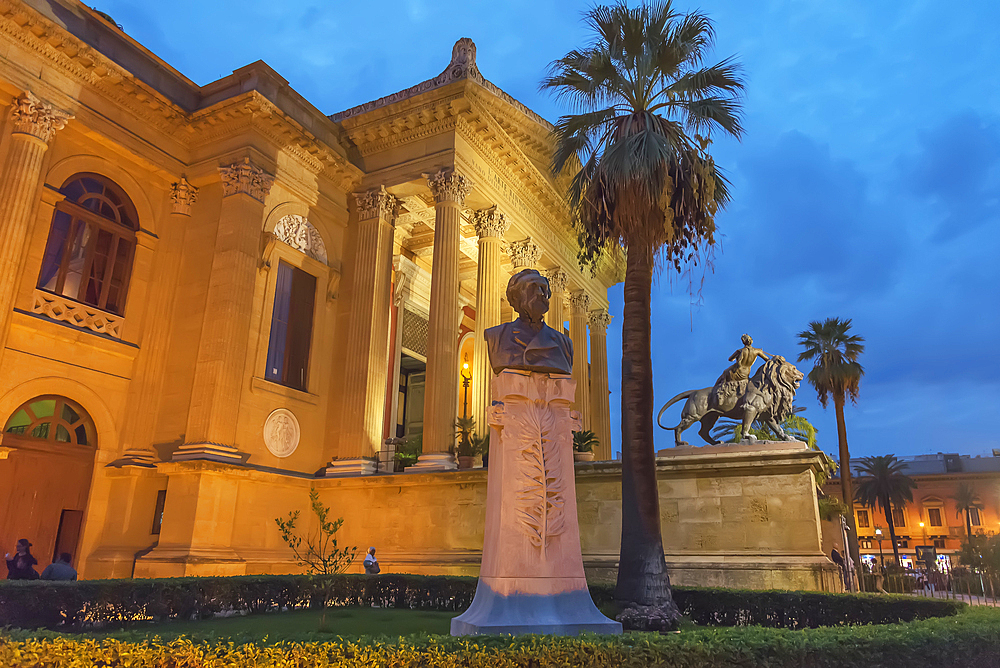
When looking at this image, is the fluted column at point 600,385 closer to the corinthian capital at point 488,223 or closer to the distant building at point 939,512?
the corinthian capital at point 488,223

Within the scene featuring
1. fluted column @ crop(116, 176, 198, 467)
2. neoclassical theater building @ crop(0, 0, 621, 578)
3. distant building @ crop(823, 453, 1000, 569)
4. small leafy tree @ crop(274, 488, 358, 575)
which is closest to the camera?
small leafy tree @ crop(274, 488, 358, 575)

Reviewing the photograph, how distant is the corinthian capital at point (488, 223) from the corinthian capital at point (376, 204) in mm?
2903

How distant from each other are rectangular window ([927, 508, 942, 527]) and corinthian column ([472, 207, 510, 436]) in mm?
61789

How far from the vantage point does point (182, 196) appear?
1927 centimetres

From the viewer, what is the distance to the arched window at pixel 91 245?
1631 cm

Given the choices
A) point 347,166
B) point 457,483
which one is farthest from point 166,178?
point 457,483

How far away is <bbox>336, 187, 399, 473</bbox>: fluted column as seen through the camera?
19.4 m

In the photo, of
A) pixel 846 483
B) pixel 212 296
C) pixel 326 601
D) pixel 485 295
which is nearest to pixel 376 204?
pixel 485 295

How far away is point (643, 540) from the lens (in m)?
10.4

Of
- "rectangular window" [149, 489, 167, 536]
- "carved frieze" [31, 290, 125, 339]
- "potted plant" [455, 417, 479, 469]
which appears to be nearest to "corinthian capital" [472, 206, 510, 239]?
"potted plant" [455, 417, 479, 469]

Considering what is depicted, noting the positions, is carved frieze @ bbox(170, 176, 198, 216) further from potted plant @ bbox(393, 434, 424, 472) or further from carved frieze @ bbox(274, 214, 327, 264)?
potted plant @ bbox(393, 434, 424, 472)

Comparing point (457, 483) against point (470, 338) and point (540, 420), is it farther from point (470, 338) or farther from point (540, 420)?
point (470, 338)

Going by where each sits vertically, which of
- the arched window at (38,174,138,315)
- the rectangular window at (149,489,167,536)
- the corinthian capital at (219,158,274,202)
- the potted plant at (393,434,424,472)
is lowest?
the rectangular window at (149,489,167,536)

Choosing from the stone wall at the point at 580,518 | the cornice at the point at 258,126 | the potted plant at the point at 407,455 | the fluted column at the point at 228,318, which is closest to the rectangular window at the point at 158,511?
the stone wall at the point at 580,518
